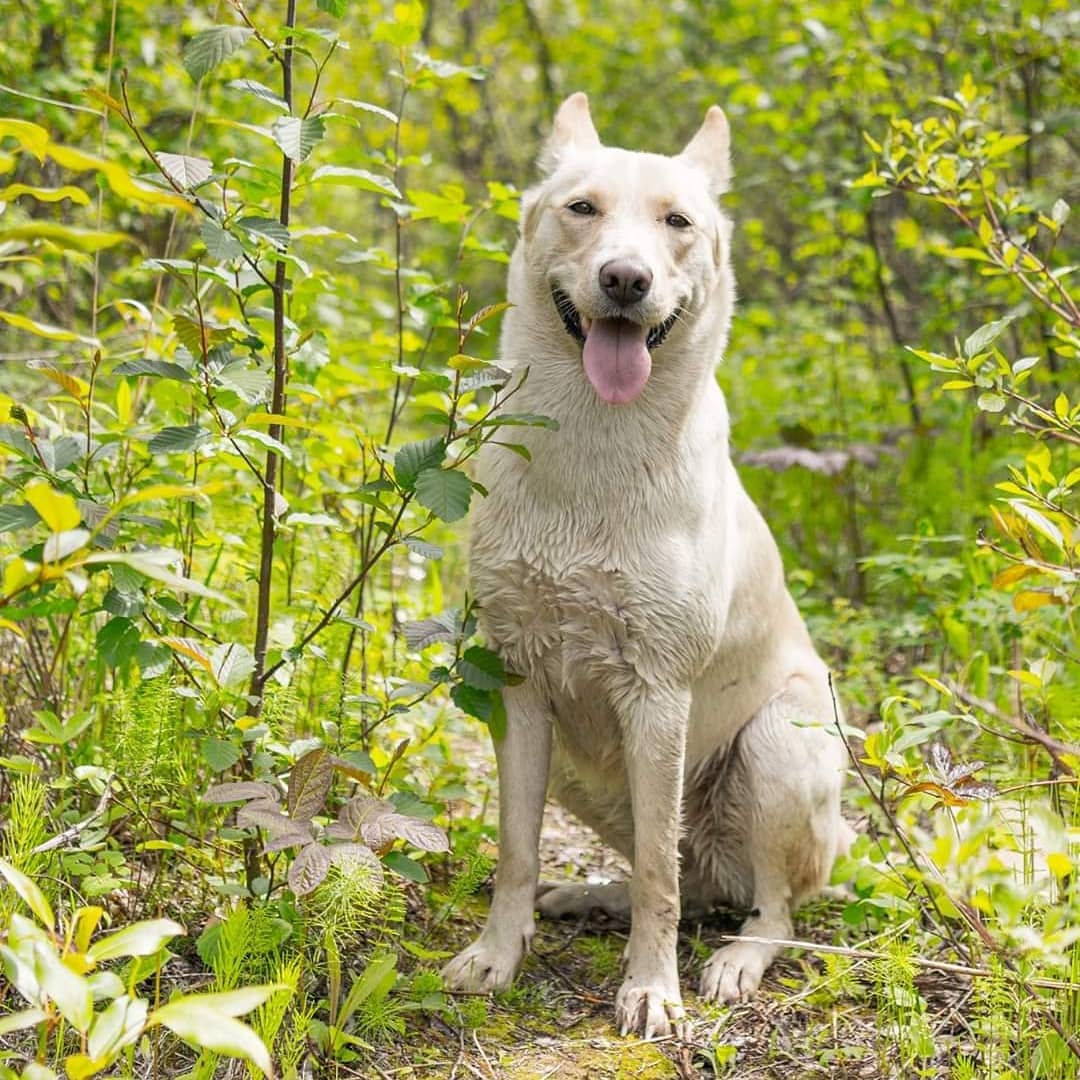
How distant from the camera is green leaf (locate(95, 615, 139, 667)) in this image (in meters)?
2.56

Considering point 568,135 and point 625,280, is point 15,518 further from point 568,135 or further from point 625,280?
point 568,135

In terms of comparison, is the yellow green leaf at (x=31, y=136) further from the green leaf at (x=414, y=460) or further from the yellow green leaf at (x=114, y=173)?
the green leaf at (x=414, y=460)

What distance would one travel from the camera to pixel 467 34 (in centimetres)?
1010

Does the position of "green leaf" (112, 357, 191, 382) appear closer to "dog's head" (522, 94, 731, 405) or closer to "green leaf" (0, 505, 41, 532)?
"green leaf" (0, 505, 41, 532)

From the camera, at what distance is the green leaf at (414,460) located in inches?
104

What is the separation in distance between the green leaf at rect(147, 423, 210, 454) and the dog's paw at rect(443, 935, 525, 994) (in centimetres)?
136

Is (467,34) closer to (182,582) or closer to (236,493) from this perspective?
(236,493)

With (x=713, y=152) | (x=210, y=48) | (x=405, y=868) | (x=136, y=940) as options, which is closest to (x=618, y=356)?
(x=713, y=152)

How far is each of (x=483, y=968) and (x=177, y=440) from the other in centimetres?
141

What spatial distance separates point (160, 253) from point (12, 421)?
440 centimetres

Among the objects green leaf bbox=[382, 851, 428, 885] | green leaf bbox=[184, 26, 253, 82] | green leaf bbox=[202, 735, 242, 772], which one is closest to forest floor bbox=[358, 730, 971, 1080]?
green leaf bbox=[382, 851, 428, 885]

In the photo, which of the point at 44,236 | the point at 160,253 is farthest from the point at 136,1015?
the point at 160,253

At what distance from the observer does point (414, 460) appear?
2.64 m

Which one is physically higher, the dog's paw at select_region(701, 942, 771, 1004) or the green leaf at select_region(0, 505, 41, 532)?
the green leaf at select_region(0, 505, 41, 532)
